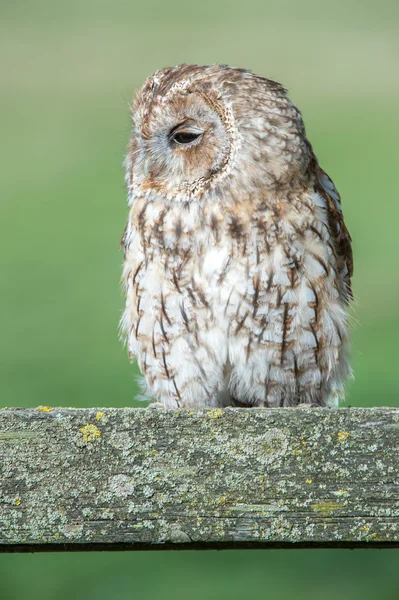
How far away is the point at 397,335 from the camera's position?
26.4 feet

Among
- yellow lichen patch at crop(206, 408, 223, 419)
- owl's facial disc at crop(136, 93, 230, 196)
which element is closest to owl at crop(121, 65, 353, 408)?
owl's facial disc at crop(136, 93, 230, 196)

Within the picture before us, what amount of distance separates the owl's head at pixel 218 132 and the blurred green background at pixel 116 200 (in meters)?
0.43

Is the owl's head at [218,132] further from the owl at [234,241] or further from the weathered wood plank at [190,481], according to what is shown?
the weathered wood plank at [190,481]

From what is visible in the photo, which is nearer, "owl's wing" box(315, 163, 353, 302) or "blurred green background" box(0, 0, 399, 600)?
"owl's wing" box(315, 163, 353, 302)

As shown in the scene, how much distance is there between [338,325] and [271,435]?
1.55 meters

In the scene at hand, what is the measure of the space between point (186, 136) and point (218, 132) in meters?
0.13

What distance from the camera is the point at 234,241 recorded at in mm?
2979

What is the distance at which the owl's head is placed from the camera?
297cm

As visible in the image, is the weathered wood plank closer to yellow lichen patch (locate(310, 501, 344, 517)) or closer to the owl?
yellow lichen patch (locate(310, 501, 344, 517))

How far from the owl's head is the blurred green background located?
0.43 metres

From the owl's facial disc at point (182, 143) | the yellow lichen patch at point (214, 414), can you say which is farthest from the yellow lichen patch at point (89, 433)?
the owl's facial disc at point (182, 143)

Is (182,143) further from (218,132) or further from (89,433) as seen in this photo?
(89,433)

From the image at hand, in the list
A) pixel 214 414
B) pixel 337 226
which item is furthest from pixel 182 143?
pixel 214 414

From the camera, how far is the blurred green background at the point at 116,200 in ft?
15.2
